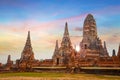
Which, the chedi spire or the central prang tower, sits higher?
the central prang tower

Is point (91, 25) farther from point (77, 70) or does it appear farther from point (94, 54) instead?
point (77, 70)

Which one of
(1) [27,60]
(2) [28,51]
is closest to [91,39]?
(2) [28,51]

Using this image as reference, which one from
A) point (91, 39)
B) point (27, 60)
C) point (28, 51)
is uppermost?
point (91, 39)

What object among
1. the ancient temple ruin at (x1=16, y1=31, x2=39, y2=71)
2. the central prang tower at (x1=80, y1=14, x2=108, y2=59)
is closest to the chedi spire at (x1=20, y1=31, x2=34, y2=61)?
the ancient temple ruin at (x1=16, y1=31, x2=39, y2=71)

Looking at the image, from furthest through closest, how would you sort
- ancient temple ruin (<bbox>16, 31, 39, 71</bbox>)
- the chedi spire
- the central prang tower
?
the central prang tower
the chedi spire
ancient temple ruin (<bbox>16, 31, 39, 71</bbox>)

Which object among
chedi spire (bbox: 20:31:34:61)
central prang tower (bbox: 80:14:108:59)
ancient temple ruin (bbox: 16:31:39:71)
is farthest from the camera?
central prang tower (bbox: 80:14:108:59)

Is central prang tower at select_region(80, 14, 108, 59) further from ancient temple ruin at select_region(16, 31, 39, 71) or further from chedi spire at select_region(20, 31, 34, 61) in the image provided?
ancient temple ruin at select_region(16, 31, 39, 71)

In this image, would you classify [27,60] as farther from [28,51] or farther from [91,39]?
[91,39]

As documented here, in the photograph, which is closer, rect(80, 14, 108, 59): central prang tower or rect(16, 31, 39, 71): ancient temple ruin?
rect(16, 31, 39, 71): ancient temple ruin

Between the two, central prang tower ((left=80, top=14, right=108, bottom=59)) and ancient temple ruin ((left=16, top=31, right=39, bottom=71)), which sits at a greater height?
central prang tower ((left=80, top=14, right=108, bottom=59))

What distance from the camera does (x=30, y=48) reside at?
6781cm

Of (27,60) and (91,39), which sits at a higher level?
(91,39)

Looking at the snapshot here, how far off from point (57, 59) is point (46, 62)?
8696 mm

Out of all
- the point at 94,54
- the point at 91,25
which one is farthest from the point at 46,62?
the point at 91,25
